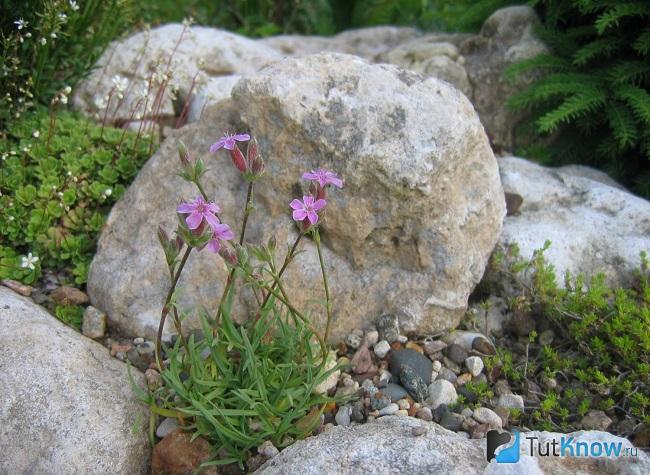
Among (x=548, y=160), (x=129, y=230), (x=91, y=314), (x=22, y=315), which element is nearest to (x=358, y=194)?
(x=129, y=230)

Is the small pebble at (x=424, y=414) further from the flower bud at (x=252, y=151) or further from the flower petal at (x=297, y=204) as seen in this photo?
the flower bud at (x=252, y=151)

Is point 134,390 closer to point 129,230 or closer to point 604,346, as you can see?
point 129,230

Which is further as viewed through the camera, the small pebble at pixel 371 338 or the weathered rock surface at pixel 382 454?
the small pebble at pixel 371 338

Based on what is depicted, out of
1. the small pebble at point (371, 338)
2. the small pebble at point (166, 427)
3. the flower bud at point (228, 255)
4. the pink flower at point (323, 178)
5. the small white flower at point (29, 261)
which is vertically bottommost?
the small pebble at point (166, 427)

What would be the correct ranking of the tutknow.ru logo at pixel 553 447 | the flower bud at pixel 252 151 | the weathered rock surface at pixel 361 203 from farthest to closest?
the weathered rock surface at pixel 361 203
the flower bud at pixel 252 151
the tutknow.ru logo at pixel 553 447

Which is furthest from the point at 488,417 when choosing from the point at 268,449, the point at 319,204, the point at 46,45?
the point at 46,45

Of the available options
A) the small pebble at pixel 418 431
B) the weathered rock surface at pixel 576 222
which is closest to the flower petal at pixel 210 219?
the small pebble at pixel 418 431

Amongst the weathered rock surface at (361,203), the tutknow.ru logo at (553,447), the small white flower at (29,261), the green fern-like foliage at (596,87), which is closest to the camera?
the tutknow.ru logo at (553,447)
